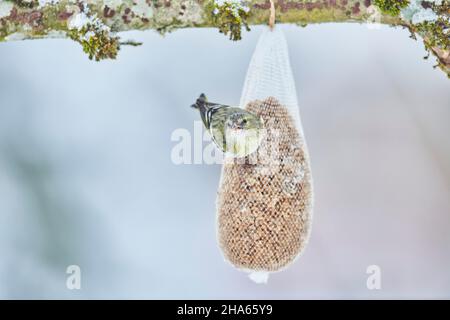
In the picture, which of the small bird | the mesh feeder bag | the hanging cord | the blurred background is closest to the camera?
the hanging cord

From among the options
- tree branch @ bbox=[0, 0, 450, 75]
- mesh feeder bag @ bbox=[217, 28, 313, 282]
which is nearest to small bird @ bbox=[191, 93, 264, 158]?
mesh feeder bag @ bbox=[217, 28, 313, 282]

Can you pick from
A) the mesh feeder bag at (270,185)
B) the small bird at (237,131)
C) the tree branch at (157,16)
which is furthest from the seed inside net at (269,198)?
the tree branch at (157,16)

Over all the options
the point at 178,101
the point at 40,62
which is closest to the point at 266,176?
the point at 178,101

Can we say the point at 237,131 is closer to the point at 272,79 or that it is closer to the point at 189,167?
the point at 272,79

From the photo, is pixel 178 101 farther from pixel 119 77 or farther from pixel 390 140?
pixel 390 140

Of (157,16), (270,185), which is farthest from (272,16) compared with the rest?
(270,185)

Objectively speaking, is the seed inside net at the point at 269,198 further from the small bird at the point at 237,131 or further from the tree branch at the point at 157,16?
the tree branch at the point at 157,16

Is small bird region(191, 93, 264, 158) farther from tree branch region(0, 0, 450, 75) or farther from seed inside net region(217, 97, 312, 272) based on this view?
tree branch region(0, 0, 450, 75)

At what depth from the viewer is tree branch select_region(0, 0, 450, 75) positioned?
10.6ft

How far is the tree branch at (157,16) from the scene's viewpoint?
10.6 ft

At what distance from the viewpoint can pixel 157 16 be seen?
10.6 ft

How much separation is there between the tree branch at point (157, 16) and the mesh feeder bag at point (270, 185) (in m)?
0.37

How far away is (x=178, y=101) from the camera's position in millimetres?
5824

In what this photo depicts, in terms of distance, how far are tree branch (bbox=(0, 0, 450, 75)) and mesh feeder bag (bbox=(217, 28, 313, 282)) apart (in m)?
0.37
